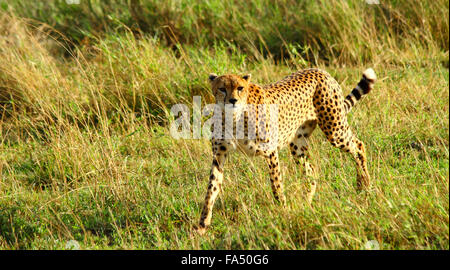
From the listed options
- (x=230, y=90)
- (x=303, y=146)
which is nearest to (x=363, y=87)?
(x=303, y=146)

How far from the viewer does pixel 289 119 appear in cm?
357

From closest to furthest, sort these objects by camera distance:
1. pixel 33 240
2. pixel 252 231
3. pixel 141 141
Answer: pixel 252 231, pixel 33 240, pixel 141 141

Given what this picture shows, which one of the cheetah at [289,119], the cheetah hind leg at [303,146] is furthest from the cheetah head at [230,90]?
the cheetah hind leg at [303,146]

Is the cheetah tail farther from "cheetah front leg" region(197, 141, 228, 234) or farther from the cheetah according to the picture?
"cheetah front leg" region(197, 141, 228, 234)

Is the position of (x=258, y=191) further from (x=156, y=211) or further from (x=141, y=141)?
(x=141, y=141)

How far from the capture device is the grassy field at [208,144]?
3.02 meters

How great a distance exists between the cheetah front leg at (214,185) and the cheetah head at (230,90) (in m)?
0.26

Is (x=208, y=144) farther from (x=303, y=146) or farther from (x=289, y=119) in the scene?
(x=289, y=119)

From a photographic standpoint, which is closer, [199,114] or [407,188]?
[407,188]

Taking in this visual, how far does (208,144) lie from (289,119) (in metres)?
1.00

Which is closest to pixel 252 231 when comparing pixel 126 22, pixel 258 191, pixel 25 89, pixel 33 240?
pixel 258 191

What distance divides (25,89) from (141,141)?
131 cm

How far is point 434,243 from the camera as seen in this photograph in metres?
2.70

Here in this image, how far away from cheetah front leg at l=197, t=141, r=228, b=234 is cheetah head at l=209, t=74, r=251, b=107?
0.26 meters
